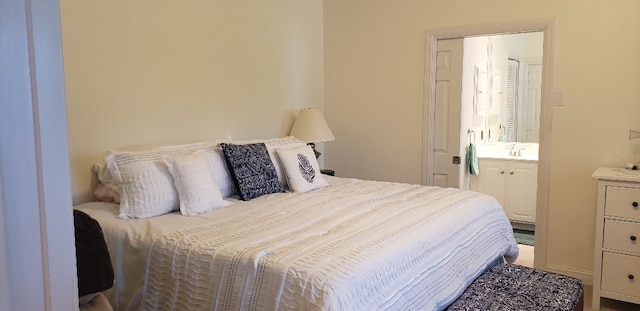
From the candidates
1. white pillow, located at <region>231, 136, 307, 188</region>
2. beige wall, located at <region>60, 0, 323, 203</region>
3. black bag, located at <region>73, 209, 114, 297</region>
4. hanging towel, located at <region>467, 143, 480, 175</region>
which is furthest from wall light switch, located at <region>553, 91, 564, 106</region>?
black bag, located at <region>73, 209, 114, 297</region>

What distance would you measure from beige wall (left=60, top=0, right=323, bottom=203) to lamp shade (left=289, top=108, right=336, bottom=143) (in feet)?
0.54

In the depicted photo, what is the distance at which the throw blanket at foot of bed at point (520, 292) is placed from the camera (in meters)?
2.10

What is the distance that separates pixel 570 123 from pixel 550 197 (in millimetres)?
584

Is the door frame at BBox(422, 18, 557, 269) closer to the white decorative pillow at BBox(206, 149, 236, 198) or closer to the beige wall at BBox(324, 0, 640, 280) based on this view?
the beige wall at BBox(324, 0, 640, 280)

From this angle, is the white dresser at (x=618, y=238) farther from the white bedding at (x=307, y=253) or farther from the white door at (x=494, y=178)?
the white door at (x=494, y=178)

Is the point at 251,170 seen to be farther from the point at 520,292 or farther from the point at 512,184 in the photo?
the point at 512,184

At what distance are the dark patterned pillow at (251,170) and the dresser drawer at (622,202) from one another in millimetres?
2123

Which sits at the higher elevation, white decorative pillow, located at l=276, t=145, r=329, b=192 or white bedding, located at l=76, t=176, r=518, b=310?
white decorative pillow, located at l=276, t=145, r=329, b=192

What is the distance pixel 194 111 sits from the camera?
3508mm

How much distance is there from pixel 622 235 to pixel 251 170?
95.1 inches

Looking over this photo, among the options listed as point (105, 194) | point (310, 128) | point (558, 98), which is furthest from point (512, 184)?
point (105, 194)

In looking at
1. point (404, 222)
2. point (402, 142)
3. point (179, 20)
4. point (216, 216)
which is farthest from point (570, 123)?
point (179, 20)

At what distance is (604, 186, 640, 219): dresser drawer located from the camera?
3.04 m

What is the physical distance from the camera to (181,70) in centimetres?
341
